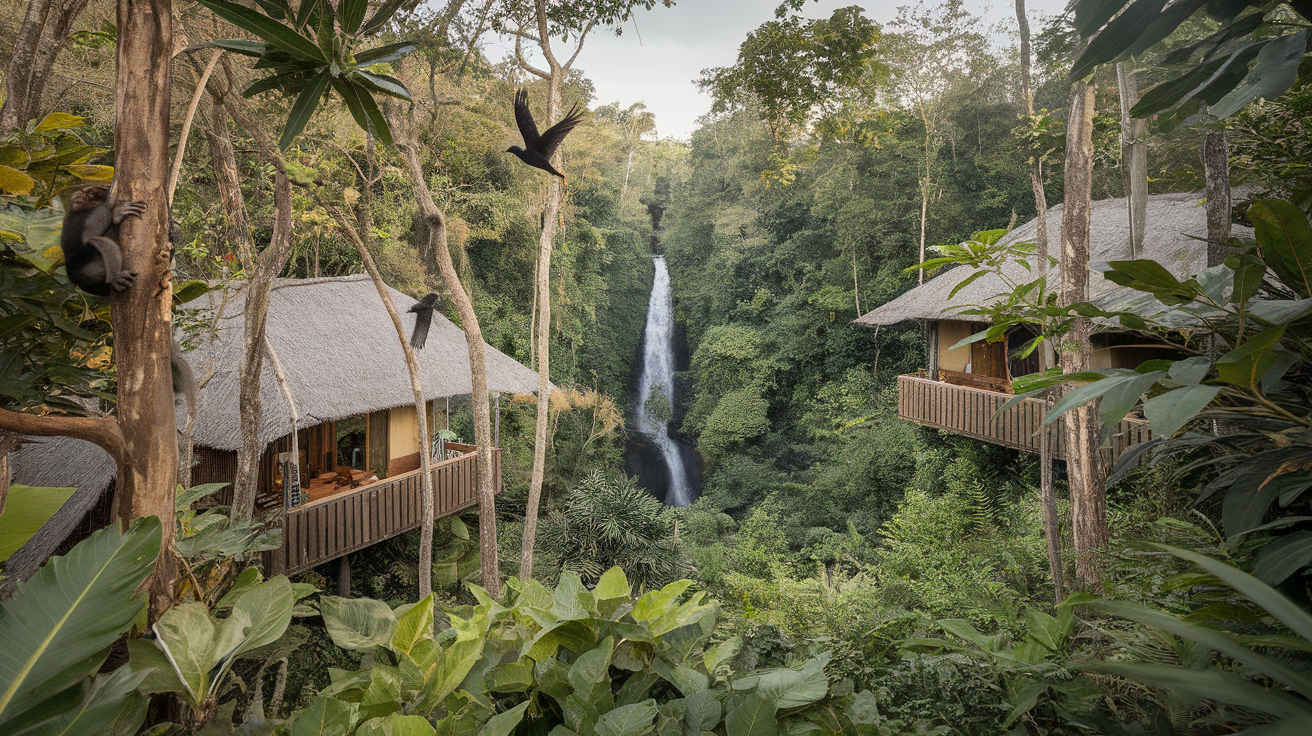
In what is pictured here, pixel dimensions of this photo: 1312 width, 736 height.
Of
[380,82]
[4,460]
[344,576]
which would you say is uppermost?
[380,82]

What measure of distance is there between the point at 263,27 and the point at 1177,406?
156cm

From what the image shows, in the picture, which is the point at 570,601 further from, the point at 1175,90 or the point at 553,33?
the point at 553,33

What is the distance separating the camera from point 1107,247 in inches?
319

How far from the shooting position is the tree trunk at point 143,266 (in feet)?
3.53

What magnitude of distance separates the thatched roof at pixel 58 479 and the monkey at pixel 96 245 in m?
5.10

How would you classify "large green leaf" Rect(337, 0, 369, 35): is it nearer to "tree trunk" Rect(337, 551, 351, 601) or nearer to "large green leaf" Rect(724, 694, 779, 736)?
"large green leaf" Rect(724, 694, 779, 736)

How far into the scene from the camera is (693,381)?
65.4 feet

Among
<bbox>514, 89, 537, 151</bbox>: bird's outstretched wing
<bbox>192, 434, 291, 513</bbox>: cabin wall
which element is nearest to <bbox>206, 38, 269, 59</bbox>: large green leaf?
<bbox>514, 89, 537, 151</bbox>: bird's outstretched wing

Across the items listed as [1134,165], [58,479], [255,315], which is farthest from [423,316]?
[1134,165]

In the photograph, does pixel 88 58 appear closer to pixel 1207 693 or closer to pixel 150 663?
pixel 150 663

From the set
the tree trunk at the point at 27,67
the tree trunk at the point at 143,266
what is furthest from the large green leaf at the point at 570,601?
the tree trunk at the point at 27,67

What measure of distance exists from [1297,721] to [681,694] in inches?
36.7

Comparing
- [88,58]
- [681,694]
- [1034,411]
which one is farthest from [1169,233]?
[88,58]

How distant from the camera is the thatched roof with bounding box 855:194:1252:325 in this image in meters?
6.82
